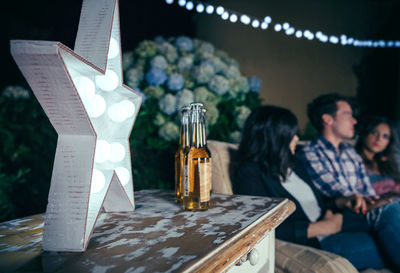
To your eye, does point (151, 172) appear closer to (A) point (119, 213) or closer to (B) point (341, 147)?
(A) point (119, 213)

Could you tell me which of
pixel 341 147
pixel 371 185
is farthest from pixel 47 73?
pixel 371 185

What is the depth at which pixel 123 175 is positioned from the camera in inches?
28.7

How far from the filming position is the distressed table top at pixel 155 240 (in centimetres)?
47

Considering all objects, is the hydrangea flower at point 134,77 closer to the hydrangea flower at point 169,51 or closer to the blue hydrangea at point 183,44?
the hydrangea flower at point 169,51

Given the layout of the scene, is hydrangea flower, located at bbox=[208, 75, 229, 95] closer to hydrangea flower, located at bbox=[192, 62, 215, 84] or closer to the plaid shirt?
hydrangea flower, located at bbox=[192, 62, 215, 84]

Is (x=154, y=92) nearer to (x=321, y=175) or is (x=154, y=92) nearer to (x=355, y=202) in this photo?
(x=321, y=175)

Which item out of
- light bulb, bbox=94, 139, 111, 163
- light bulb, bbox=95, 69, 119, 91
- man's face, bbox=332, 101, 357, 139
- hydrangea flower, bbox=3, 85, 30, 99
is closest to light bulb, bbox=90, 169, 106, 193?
light bulb, bbox=94, 139, 111, 163

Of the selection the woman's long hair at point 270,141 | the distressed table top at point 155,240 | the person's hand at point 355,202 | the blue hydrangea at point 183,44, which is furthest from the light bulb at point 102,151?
the person's hand at point 355,202

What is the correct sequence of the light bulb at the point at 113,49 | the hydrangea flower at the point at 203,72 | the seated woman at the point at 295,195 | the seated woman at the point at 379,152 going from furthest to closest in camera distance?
the seated woman at the point at 379,152 → the hydrangea flower at the point at 203,72 → the seated woman at the point at 295,195 → the light bulb at the point at 113,49

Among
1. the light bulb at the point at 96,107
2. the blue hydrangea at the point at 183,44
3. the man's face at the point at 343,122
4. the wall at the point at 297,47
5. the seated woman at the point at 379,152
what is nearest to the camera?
the light bulb at the point at 96,107

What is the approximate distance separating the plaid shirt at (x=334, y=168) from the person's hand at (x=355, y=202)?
0.10m

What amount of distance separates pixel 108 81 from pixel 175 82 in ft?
3.00

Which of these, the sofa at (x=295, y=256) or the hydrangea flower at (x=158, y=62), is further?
the hydrangea flower at (x=158, y=62)

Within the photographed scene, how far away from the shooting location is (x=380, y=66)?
12.4 feet
